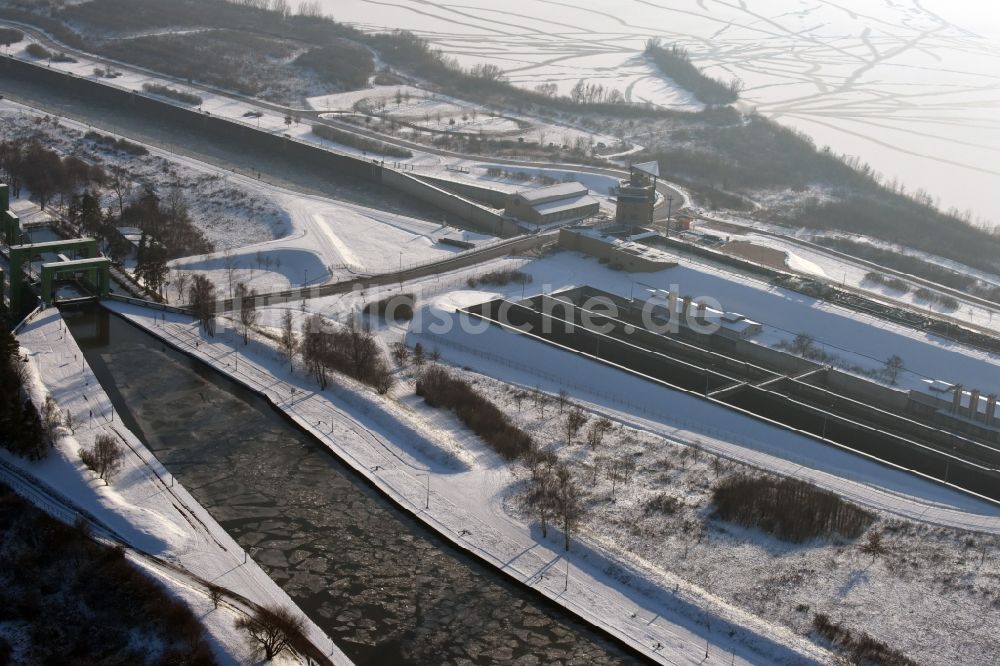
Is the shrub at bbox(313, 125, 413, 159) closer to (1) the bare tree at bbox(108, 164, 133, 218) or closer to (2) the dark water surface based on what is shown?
(1) the bare tree at bbox(108, 164, 133, 218)

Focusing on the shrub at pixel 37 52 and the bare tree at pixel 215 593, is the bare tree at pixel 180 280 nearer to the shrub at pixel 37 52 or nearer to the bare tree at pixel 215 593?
the bare tree at pixel 215 593

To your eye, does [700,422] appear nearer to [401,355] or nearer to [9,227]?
[401,355]

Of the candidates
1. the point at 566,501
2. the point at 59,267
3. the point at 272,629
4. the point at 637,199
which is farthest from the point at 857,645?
the point at 637,199

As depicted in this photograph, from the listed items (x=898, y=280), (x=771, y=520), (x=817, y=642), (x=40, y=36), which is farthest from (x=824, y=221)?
(x=40, y=36)

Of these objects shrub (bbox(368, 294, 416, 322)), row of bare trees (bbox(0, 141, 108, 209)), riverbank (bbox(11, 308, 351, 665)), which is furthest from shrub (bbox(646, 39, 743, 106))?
riverbank (bbox(11, 308, 351, 665))

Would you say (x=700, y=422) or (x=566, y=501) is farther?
(x=700, y=422)

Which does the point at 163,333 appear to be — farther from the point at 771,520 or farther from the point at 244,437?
the point at 771,520
